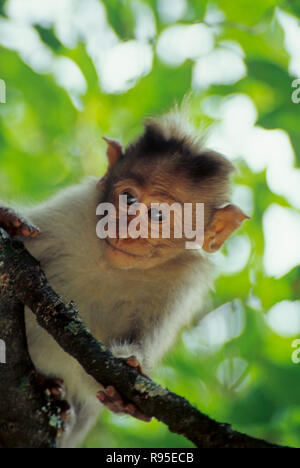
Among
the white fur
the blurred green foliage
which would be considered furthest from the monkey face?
the blurred green foliage

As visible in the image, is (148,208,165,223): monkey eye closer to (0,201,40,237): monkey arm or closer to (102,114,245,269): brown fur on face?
(102,114,245,269): brown fur on face

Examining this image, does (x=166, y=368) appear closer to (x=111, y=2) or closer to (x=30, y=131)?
(x=30, y=131)

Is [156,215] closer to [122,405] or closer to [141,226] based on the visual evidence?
[141,226]

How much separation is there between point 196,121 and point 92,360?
249 centimetres

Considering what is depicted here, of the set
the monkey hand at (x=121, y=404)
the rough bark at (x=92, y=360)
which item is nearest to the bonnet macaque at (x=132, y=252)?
the rough bark at (x=92, y=360)

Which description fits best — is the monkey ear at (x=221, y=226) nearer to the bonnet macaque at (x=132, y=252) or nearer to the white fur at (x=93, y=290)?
the bonnet macaque at (x=132, y=252)

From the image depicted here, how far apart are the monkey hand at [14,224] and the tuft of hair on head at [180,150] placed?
40.9 inches

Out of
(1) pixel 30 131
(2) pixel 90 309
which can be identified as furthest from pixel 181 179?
(1) pixel 30 131

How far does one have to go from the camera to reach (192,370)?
4.87m

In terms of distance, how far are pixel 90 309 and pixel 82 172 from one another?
59.6 inches

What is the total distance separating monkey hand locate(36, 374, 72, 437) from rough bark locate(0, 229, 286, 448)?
0.27 meters

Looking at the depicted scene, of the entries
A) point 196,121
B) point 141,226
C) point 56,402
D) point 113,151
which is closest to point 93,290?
point 141,226

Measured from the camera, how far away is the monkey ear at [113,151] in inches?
155

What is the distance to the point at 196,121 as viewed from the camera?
4438 millimetres
